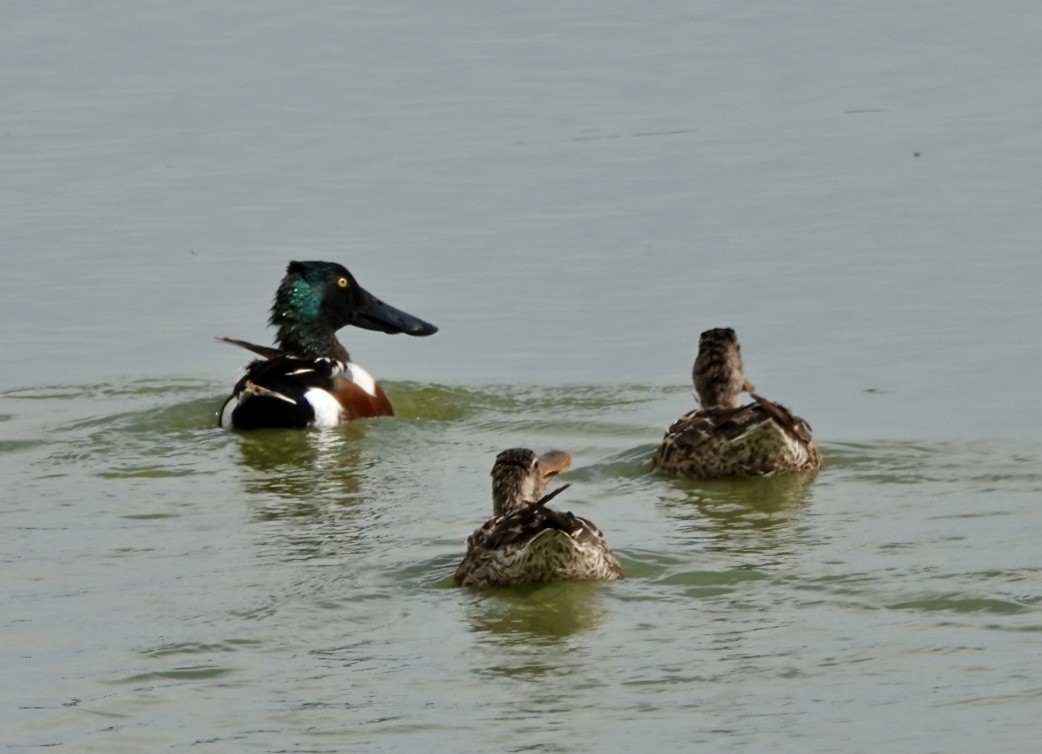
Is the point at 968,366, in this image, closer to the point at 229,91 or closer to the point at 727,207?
the point at 727,207

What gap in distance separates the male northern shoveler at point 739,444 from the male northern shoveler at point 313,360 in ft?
7.43

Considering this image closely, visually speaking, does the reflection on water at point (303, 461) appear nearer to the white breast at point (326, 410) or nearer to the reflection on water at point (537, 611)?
the white breast at point (326, 410)

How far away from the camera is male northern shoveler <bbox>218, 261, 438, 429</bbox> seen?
1294cm

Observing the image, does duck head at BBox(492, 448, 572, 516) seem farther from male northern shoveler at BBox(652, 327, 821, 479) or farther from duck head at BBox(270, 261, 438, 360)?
duck head at BBox(270, 261, 438, 360)

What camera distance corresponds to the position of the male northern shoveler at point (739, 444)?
36.3 feet

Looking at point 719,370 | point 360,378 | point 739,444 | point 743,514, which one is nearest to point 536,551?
point 743,514

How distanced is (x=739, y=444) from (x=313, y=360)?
3.35 metres

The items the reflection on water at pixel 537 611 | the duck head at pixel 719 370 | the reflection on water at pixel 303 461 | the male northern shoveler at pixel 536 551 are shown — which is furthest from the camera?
the duck head at pixel 719 370

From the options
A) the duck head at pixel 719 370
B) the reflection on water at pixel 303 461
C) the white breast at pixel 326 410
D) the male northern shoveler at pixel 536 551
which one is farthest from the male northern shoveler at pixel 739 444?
the white breast at pixel 326 410

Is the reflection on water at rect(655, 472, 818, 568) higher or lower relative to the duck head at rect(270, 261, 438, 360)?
lower

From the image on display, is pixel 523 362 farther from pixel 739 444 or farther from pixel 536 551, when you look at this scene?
pixel 536 551

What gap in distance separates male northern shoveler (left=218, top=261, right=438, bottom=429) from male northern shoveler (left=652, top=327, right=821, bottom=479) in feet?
7.43

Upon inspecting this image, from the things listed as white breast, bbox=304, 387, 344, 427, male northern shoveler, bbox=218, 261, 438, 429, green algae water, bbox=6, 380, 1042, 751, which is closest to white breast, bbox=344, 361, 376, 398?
male northern shoveler, bbox=218, 261, 438, 429

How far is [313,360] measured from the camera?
13688mm
